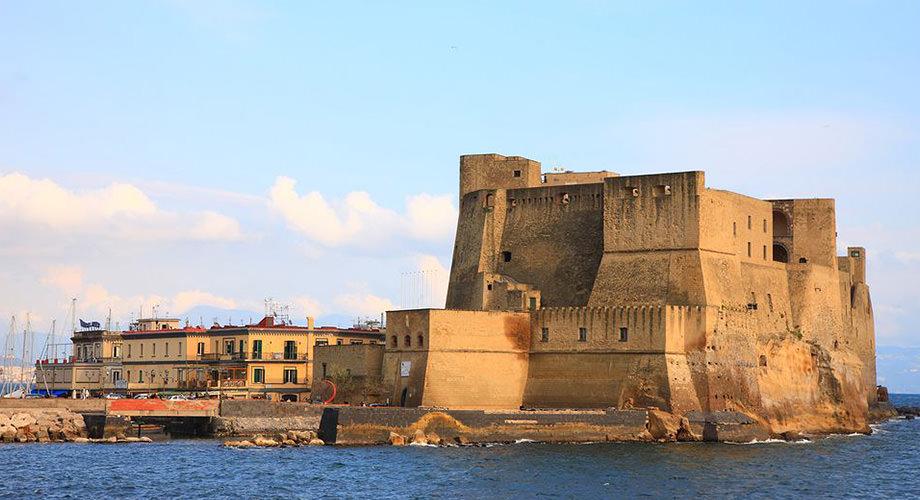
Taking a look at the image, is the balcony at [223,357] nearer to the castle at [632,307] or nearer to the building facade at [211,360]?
the building facade at [211,360]

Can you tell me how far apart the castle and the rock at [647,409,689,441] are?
2.08 feet

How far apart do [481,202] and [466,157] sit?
9.38 ft

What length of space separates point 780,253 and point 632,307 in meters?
16.4

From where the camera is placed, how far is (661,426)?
5897 cm

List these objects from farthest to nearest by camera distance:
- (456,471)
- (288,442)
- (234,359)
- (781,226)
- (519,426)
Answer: (781,226), (234,359), (519,426), (288,442), (456,471)

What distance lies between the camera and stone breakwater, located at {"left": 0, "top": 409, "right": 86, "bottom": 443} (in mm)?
57938

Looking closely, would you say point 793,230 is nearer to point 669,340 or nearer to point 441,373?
point 669,340

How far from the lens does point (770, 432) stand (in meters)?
62.9

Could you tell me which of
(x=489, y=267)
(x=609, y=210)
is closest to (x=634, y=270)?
(x=609, y=210)

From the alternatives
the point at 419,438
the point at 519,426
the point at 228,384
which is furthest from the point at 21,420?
the point at 519,426

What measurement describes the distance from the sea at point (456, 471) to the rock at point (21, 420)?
5.96 feet

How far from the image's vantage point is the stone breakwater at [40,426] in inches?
2281

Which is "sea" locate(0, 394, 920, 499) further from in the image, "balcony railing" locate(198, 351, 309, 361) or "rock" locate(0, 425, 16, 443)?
"balcony railing" locate(198, 351, 309, 361)

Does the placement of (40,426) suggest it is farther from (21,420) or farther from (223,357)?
(223,357)
